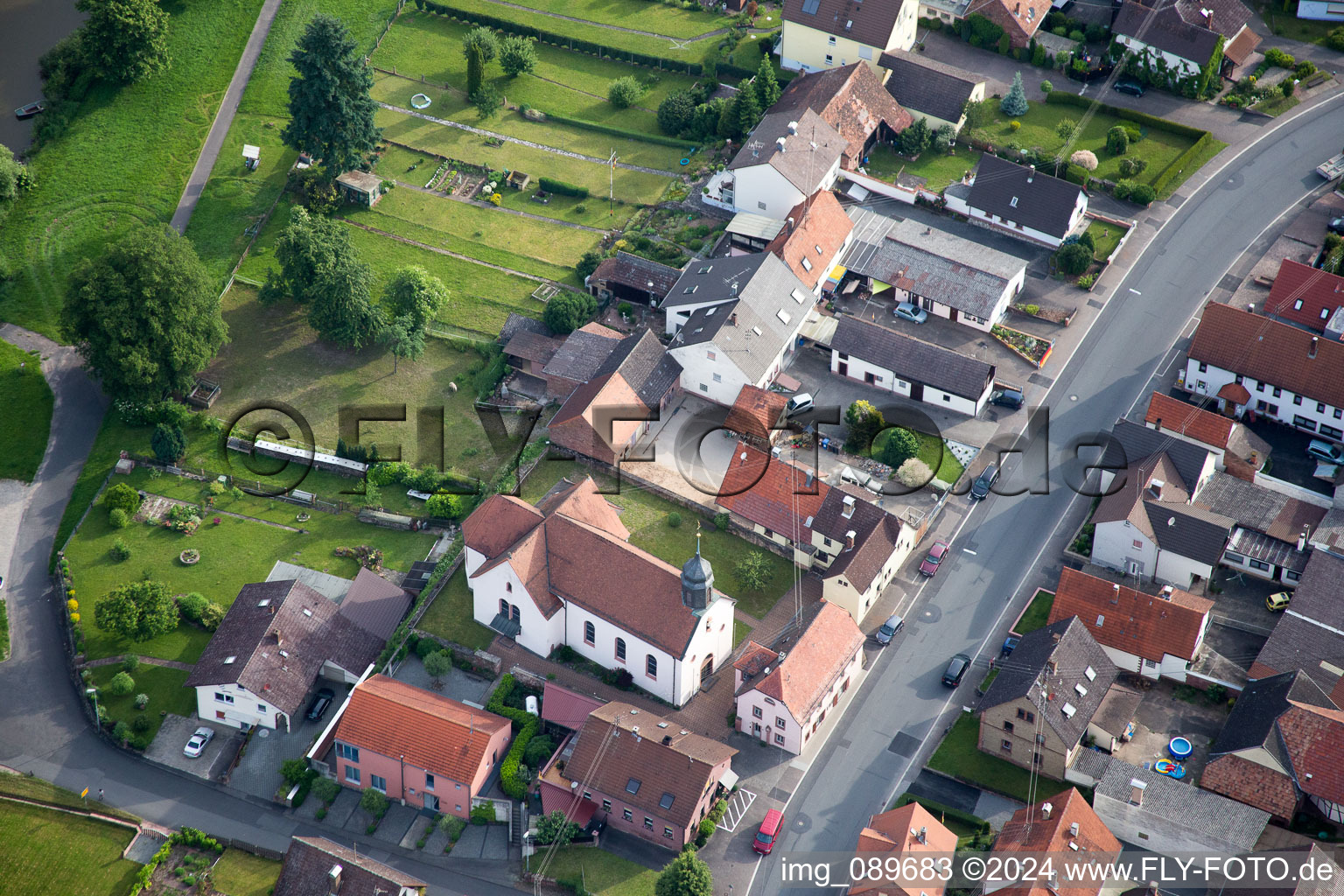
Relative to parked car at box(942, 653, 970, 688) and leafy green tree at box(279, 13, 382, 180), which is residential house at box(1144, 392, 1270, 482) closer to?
parked car at box(942, 653, 970, 688)

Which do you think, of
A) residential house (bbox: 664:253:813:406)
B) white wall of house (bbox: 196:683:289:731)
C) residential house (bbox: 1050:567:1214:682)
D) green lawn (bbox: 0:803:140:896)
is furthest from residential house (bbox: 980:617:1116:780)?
green lawn (bbox: 0:803:140:896)

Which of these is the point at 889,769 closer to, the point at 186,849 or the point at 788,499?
the point at 788,499

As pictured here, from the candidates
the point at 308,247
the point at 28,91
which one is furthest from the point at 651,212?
the point at 28,91

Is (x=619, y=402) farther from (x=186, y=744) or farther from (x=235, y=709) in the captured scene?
(x=186, y=744)

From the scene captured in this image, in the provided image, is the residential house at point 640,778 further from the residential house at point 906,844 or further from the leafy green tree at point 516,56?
the leafy green tree at point 516,56

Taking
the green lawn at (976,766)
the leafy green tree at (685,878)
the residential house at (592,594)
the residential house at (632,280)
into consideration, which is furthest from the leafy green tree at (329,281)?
the green lawn at (976,766)

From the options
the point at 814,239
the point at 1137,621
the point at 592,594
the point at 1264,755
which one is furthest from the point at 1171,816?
the point at 814,239
